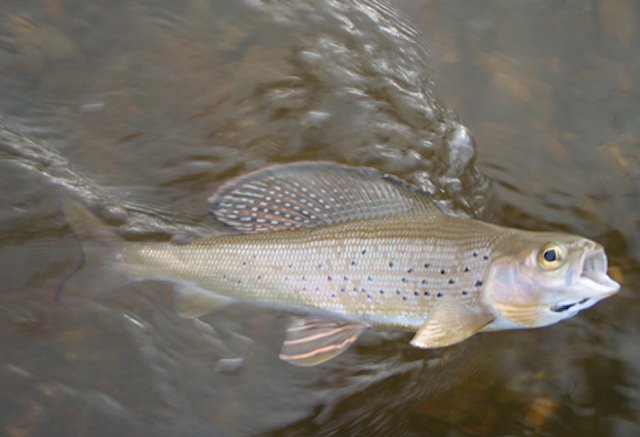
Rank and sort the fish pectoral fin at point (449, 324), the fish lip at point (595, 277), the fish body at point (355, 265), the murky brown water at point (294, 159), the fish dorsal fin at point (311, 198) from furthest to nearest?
the murky brown water at point (294, 159), the fish dorsal fin at point (311, 198), the fish body at point (355, 265), the fish pectoral fin at point (449, 324), the fish lip at point (595, 277)

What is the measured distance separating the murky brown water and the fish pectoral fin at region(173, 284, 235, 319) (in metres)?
0.44

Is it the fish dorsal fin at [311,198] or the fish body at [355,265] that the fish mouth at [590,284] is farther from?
the fish dorsal fin at [311,198]

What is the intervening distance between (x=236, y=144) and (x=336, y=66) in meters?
0.99

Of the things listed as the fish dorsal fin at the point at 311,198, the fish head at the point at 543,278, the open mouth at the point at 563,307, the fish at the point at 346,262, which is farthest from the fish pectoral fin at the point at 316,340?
the open mouth at the point at 563,307

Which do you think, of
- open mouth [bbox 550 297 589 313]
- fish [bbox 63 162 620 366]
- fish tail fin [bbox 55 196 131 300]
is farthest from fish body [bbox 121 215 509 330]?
open mouth [bbox 550 297 589 313]

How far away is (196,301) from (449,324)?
147 centimetres

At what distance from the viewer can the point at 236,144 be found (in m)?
4.76

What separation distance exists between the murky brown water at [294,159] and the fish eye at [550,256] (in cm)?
122

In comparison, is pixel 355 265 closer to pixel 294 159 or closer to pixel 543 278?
pixel 543 278

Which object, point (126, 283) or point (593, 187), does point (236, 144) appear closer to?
point (126, 283)

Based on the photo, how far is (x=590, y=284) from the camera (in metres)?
3.06

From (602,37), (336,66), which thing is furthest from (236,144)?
(602,37)

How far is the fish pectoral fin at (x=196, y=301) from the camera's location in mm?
3781

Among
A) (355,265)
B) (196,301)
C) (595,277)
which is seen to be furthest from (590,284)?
(196,301)
